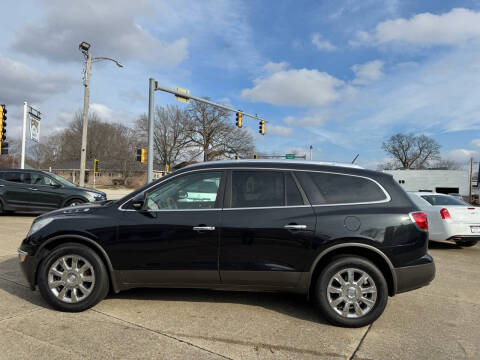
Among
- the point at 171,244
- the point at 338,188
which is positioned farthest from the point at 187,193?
the point at 338,188

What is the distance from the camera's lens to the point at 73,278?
146 inches

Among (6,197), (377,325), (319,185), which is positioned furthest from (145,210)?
(6,197)

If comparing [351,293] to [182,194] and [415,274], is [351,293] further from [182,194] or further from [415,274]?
[182,194]

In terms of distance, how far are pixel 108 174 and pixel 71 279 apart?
218 feet

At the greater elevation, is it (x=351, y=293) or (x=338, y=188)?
(x=338, y=188)

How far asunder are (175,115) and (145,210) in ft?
154

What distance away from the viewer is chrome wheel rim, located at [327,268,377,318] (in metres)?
3.50

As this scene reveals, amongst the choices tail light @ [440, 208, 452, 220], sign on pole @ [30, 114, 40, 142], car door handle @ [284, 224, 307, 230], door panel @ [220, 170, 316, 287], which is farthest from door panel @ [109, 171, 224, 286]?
sign on pole @ [30, 114, 40, 142]

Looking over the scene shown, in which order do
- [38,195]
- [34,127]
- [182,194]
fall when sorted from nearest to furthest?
[182,194] < [38,195] < [34,127]

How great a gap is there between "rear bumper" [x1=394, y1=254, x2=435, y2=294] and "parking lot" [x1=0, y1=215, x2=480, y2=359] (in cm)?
43

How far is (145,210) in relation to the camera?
3752mm

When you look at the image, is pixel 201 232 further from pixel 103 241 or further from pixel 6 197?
pixel 6 197

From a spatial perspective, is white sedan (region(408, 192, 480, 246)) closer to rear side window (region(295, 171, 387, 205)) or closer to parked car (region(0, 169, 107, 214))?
rear side window (region(295, 171, 387, 205))

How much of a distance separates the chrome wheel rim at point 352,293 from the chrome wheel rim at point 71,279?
2562 millimetres
